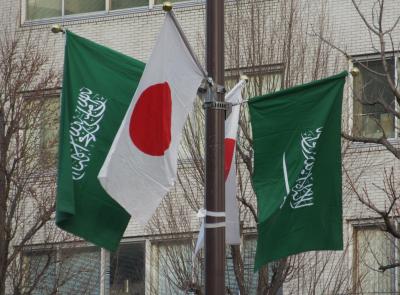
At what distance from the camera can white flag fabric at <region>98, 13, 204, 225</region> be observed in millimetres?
11773

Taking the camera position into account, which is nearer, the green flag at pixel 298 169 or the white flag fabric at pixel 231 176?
the green flag at pixel 298 169

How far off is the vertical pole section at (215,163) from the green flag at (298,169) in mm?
708

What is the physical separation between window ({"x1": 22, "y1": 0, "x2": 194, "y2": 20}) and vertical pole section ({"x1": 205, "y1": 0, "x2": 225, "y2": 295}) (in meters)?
13.4

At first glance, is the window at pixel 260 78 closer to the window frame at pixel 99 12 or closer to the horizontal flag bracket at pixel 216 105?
the window frame at pixel 99 12

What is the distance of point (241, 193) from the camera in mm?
21000

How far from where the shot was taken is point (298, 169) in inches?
498

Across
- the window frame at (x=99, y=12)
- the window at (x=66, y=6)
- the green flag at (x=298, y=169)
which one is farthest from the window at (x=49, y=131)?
the green flag at (x=298, y=169)

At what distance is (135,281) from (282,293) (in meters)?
2.87

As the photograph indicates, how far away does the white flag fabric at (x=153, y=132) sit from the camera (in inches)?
464

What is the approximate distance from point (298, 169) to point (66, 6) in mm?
14391

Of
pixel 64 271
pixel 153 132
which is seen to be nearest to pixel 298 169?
pixel 153 132

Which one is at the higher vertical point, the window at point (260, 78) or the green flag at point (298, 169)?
the window at point (260, 78)

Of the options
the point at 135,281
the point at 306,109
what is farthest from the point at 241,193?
the point at 306,109

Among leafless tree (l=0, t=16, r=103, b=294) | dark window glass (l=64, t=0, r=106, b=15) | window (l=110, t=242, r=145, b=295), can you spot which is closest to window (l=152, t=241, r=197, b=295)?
window (l=110, t=242, r=145, b=295)
